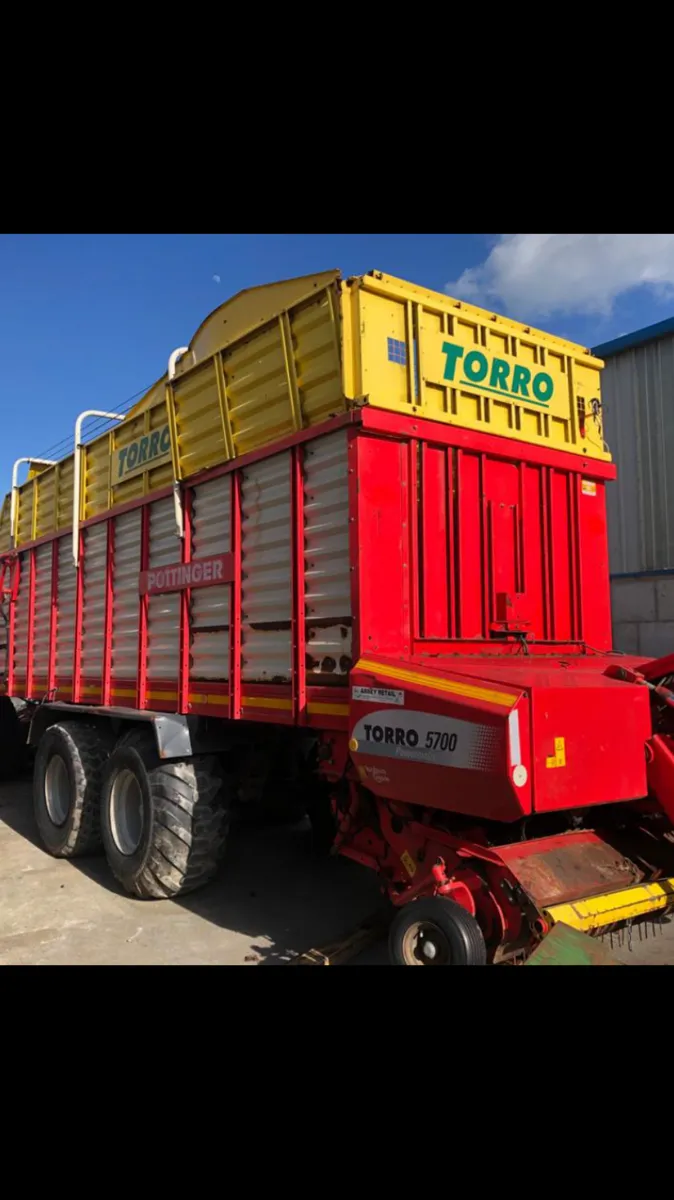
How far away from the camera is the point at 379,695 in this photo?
3.77 metres

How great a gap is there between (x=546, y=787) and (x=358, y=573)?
146 cm

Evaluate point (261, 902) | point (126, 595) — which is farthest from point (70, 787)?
point (261, 902)

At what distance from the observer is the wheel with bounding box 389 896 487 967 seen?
315cm

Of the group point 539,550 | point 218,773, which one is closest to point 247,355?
point 539,550

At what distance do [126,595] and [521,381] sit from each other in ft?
12.2

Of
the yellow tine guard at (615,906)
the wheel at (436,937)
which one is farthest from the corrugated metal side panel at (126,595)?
the yellow tine guard at (615,906)

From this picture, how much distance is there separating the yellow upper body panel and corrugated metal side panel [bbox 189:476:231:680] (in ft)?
0.80

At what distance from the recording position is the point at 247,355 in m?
4.98

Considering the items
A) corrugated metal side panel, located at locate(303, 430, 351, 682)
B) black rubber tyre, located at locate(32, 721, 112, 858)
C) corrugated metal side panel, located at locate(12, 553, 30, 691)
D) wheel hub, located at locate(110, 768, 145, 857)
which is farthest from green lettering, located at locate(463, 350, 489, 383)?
corrugated metal side panel, located at locate(12, 553, 30, 691)

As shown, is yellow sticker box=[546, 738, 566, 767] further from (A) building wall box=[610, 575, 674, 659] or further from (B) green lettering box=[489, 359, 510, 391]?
(A) building wall box=[610, 575, 674, 659]

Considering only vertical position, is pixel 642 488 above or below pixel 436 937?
above

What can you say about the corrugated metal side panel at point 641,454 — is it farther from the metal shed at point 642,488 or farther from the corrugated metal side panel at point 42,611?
the corrugated metal side panel at point 42,611

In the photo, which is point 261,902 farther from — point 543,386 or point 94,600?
point 543,386

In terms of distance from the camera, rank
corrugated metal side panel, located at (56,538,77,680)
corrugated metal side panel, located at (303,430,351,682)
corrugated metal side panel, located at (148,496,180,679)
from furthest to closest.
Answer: corrugated metal side panel, located at (56,538,77,680) → corrugated metal side panel, located at (148,496,180,679) → corrugated metal side panel, located at (303,430,351,682)
